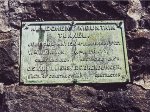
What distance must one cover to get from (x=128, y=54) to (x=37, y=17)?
3.14 ft

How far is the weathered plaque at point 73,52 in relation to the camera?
393cm

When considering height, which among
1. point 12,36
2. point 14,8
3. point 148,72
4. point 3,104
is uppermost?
point 14,8

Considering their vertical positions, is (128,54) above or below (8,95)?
above

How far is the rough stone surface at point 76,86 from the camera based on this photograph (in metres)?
3.84

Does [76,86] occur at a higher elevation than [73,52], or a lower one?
lower

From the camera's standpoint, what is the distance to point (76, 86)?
3.91m

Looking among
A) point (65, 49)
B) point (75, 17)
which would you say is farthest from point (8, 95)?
point (75, 17)

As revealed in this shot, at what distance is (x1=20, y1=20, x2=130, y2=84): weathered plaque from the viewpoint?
3934 mm

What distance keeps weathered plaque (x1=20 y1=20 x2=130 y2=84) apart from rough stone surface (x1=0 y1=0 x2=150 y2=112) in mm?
65

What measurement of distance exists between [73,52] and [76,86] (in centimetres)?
33

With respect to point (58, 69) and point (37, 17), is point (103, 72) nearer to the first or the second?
point (58, 69)

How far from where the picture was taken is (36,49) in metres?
4.01

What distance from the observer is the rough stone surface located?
3.84m

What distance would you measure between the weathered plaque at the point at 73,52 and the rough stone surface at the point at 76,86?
0.07 metres
